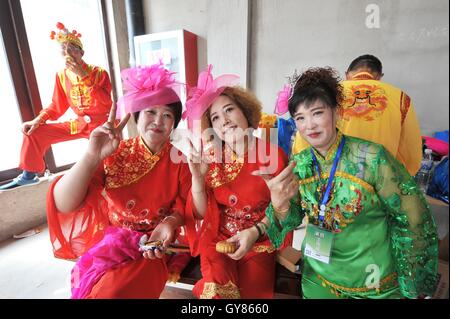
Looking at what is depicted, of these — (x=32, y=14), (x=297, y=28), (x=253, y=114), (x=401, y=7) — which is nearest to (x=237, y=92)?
(x=253, y=114)

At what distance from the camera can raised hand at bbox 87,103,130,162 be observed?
93 cm

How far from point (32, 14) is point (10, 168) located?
4.69 feet

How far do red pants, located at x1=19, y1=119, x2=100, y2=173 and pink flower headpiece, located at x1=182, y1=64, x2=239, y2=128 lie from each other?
4.33 feet

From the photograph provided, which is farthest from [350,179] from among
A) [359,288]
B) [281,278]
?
[281,278]

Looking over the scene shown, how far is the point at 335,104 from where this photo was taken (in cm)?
76

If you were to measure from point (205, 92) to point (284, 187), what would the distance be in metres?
0.54

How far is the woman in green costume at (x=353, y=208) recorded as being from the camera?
70 centimetres

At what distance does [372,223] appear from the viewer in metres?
0.76

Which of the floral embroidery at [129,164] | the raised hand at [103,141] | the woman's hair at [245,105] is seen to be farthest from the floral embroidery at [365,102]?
the raised hand at [103,141]

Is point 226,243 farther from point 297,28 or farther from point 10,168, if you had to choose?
point 10,168

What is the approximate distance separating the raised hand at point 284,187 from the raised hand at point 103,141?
654 mm

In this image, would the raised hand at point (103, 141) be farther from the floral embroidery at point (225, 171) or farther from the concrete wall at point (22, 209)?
the concrete wall at point (22, 209)

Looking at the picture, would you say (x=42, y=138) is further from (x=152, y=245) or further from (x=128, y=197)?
(x=152, y=245)

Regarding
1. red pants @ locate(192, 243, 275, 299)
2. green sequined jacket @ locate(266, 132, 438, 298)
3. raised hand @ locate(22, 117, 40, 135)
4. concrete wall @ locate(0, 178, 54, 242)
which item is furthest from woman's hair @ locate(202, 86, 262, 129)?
concrete wall @ locate(0, 178, 54, 242)
